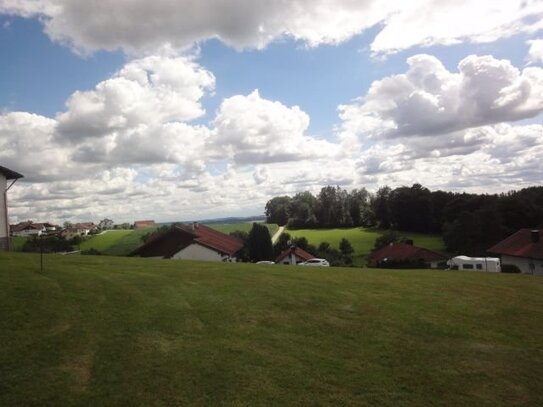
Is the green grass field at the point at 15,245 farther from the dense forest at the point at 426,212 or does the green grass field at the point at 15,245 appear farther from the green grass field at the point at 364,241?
the dense forest at the point at 426,212

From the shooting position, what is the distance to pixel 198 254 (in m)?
49.8

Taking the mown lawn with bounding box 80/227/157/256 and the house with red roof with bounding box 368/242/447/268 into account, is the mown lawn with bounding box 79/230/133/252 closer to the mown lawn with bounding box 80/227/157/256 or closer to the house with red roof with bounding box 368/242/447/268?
the mown lawn with bounding box 80/227/157/256

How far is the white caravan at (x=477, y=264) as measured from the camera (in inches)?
2039

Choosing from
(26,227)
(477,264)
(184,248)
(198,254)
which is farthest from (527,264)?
(26,227)

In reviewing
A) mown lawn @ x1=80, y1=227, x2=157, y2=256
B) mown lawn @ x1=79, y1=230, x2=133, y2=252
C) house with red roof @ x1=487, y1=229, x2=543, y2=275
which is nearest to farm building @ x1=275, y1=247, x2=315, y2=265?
house with red roof @ x1=487, y1=229, x2=543, y2=275

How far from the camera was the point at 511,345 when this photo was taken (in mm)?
12234

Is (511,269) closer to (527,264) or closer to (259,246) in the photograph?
(527,264)

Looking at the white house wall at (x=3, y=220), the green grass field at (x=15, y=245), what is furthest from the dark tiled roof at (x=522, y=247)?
the white house wall at (x=3, y=220)

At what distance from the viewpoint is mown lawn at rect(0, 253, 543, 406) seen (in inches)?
337

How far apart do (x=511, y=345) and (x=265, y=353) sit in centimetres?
659

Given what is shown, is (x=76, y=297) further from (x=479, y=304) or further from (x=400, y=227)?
(x=400, y=227)

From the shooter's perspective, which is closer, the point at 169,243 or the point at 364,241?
the point at 169,243

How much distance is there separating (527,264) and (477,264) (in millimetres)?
5039

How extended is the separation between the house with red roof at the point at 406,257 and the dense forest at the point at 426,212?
1152 cm
